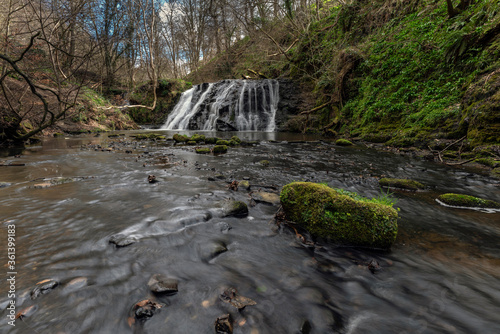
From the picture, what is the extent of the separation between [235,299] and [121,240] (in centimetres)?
154

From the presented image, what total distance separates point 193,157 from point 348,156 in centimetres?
537

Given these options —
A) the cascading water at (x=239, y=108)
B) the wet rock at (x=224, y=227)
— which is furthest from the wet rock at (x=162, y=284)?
the cascading water at (x=239, y=108)

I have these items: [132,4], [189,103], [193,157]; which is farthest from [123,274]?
[132,4]

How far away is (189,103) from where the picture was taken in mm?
21859

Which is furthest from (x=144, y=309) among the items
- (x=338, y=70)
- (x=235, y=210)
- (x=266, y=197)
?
(x=338, y=70)

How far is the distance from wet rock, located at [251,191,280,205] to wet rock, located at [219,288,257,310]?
1.96 m

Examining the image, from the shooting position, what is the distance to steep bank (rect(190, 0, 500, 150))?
6.86 meters

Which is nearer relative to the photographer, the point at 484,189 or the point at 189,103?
the point at 484,189

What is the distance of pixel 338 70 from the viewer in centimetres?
1418

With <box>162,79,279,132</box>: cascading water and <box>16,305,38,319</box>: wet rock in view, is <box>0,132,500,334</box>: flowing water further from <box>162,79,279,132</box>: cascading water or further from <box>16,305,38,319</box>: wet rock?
<box>162,79,279,132</box>: cascading water

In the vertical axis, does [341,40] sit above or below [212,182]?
above

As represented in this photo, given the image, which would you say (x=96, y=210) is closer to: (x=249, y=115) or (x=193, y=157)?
(x=193, y=157)

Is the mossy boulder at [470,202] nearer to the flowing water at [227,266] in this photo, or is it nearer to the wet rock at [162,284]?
the flowing water at [227,266]

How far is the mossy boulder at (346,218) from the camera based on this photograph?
239cm
